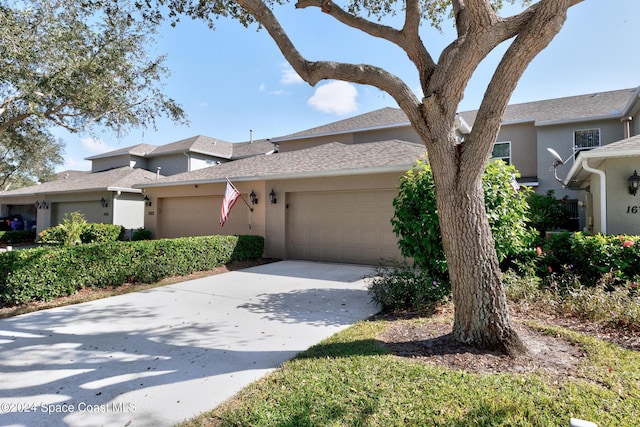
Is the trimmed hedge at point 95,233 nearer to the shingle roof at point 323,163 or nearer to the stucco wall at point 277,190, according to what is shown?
the shingle roof at point 323,163

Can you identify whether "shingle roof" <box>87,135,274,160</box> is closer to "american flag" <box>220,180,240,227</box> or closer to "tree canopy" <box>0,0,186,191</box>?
"tree canopy" <box>0,0,186,191</box>

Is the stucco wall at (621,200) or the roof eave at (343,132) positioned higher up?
the roof eave at (343,132)

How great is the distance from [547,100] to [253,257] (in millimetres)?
16316

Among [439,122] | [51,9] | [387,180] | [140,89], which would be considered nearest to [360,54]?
[387,180]

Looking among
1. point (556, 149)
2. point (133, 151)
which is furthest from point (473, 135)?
point (133, 151)

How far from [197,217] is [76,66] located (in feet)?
20.9

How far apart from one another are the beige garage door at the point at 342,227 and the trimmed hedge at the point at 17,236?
18273 millimetres

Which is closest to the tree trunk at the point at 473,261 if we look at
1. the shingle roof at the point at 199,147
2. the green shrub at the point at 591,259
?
the green shrub at the point at 591,259

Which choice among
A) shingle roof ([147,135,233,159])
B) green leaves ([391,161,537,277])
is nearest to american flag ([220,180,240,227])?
green leaves ([391,161,537,277])

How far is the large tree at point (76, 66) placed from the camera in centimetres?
862

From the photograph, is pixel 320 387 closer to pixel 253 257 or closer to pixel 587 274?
pixel 587 274

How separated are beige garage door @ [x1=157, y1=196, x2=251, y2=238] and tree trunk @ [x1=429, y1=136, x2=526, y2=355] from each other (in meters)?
9.47

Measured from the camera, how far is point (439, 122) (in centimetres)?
378

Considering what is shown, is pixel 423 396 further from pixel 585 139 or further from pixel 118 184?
pixel 118 184
